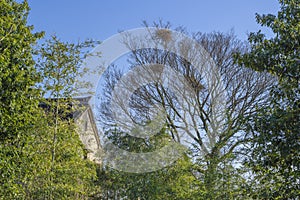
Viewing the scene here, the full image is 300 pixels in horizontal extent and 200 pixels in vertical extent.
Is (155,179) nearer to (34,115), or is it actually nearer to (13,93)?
(34,115)

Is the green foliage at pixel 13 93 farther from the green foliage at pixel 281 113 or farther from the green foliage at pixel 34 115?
the green foliage at pixel 281 113

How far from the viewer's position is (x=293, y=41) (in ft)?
10.8

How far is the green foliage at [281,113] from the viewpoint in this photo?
10.1ft

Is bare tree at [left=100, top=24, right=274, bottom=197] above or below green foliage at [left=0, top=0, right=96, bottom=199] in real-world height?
above

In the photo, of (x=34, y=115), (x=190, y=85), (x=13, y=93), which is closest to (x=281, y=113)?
(x=13, y=93)

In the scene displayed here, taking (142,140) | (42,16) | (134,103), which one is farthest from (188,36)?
(42,16)

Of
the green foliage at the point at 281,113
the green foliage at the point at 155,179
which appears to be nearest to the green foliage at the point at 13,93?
the green foliage at the point at 281,113

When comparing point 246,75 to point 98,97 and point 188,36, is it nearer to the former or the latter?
point 188,36

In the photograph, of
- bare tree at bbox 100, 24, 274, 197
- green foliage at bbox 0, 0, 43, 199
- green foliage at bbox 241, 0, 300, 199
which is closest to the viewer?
green foliage at bbox 241, 0, 300, 199

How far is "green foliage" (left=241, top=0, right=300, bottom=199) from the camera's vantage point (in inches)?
121

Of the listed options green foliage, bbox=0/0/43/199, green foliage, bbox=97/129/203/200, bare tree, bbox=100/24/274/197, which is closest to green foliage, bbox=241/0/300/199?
green foliage, bbox=0/0/43/199

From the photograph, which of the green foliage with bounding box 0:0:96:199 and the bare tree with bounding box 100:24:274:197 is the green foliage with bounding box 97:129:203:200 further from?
the bare tree with bounding box 100:24:274:197

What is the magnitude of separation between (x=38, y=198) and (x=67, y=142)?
861mm

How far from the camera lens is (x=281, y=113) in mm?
3076
